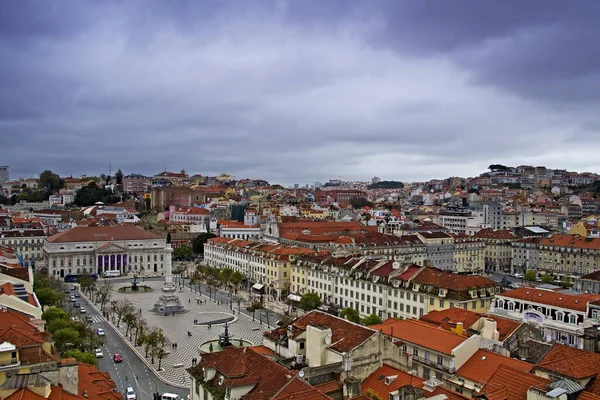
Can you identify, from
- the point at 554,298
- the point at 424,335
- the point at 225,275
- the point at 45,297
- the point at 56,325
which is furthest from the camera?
the point at 225,275

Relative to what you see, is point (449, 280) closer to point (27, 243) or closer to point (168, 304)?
point (168, 304)

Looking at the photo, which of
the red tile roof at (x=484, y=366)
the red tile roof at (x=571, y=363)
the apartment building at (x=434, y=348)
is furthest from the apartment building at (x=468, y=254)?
the red tile roof at (x=571, y=363)

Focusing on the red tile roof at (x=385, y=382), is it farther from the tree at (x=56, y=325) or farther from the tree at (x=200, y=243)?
the tree at (x=200, y=243)

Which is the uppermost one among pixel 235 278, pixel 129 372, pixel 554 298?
pixel 554 298

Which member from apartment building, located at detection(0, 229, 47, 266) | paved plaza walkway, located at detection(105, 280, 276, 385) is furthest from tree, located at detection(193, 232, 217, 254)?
paved plaza walkway, located at detection(105, 280, 276, 385)

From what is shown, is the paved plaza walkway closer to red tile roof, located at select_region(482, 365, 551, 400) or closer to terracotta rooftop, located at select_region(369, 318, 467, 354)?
terracotta rooftop, located at select_region(369, 318, 467, 354)

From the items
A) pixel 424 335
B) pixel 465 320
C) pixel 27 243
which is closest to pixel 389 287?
pixel 465 320

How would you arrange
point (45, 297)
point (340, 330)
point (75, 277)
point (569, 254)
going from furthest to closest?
point (75, 277), point (569, 254), point (45, 297), point (340, 330)
